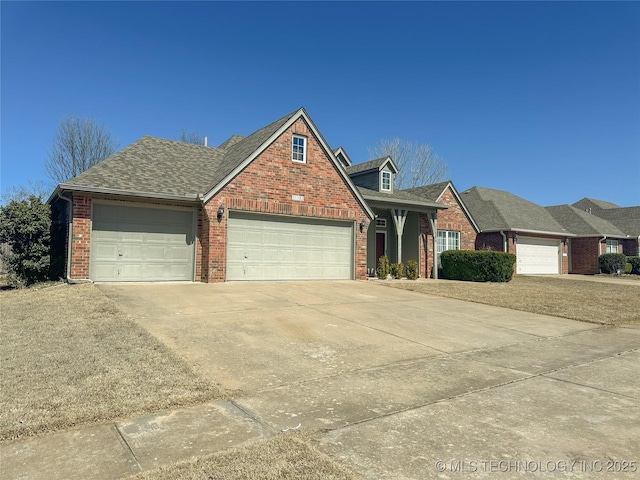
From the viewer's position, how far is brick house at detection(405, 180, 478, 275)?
897 inches

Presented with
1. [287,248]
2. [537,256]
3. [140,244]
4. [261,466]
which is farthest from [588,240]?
[261,466]

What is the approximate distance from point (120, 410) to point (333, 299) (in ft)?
25.6

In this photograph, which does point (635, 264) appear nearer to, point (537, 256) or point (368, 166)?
point (537, 256)

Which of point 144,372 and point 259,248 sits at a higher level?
point 259,248

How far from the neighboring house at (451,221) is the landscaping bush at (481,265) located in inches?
65.9

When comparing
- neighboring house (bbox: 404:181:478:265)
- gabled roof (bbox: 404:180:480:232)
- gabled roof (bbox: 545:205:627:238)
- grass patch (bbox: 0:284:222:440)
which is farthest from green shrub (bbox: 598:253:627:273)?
grass patch (bbox: 0:284:222:440)

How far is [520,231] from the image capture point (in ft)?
84.6

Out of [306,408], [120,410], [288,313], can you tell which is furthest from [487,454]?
[288,313]

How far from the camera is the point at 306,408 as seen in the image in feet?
13.3

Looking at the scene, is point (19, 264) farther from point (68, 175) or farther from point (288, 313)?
point (68, 175)

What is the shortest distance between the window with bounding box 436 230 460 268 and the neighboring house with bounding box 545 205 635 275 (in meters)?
12.9

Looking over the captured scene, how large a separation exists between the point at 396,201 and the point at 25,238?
1447cm

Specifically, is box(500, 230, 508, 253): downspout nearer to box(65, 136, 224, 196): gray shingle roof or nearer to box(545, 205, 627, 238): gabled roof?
box(545, 205, 627, 238): gabled roof

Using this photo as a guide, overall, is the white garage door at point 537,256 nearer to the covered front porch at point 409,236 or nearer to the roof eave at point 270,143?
the covered front porch at point 409,236
